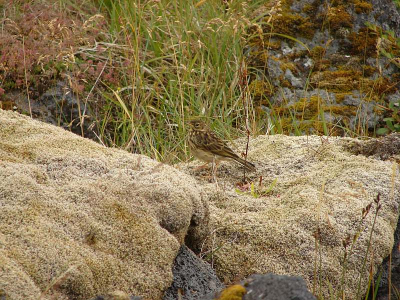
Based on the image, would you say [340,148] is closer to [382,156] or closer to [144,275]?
[382,156]

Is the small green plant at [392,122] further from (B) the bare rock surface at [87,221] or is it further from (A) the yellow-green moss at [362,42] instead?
(B) the bare rock surface at [87,221]

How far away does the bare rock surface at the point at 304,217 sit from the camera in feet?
13.2

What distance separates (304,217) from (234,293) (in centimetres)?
193

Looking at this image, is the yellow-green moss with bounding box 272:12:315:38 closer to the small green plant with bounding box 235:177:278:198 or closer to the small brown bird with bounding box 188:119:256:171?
the small brown bird with bounding box 188:119:256:171

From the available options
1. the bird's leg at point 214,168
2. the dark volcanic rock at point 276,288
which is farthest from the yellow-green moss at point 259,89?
Answer: the dark volcanic rock at point 276,288

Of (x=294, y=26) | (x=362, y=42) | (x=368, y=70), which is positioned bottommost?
(x=368, y=70)

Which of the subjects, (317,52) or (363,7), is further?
(363,7)

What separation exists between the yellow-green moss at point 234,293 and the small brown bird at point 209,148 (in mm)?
2637

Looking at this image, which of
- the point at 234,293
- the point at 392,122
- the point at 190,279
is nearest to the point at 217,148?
the point at 190,279

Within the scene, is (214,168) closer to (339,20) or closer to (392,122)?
(392,122)

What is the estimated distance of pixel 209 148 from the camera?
534 centimetres

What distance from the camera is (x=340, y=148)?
5.48 m

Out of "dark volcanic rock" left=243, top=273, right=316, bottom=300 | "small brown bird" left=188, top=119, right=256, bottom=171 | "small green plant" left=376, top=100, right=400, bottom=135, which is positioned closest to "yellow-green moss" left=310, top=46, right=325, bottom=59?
"small green plant" left=376, top=100, right=400, bottom=135

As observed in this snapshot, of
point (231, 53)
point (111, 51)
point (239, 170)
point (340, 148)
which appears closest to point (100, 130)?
point (111, 51)
